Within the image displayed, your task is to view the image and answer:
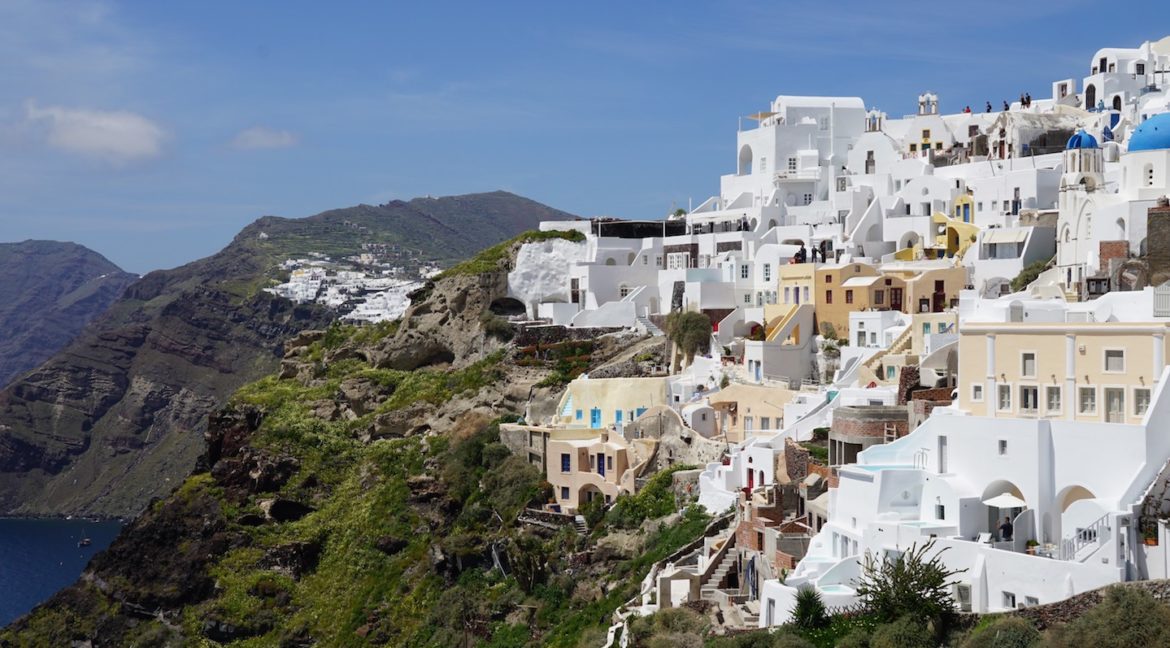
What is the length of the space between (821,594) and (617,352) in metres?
31.4

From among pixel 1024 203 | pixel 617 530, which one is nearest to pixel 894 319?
pixel 1024 203

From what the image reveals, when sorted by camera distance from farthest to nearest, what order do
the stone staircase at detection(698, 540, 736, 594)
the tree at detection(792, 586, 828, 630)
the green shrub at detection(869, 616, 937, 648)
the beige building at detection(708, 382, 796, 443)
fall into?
the beige building at detection(708, 382, 796, 443), the stone staircase at detection(698, 540, 736, 594), the tree at detection(792, 586, 828, 630), the green shrub at detection(869, 616, 937, 648)

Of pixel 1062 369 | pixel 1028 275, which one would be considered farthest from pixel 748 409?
pixel 1062 369

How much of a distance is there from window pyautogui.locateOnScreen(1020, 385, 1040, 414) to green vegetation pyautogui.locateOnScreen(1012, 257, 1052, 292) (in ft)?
52.8

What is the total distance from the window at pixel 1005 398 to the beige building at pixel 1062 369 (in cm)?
2

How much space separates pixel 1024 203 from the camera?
53.9 metres

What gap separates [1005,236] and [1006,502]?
21.8m

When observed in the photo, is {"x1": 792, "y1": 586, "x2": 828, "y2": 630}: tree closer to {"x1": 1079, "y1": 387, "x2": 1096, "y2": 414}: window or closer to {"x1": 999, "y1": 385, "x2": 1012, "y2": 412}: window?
{"x1": 999, "y1": 385, "x2": 1012, "y2": 412}: window

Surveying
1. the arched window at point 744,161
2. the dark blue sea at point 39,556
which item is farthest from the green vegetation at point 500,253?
the dark blue sea at point 39,556

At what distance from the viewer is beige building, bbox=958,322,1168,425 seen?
1200 inches

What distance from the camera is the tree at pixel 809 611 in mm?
30906

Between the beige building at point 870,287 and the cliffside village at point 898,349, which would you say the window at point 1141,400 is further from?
the beige building at point 870,287

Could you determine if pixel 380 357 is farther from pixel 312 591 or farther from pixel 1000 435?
pixel 1000 435

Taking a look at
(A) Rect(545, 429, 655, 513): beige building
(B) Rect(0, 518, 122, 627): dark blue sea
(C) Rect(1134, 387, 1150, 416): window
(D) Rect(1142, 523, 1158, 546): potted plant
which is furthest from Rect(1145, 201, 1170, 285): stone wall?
(B) Rect(0, 518, 122, 627): dark blue sea
